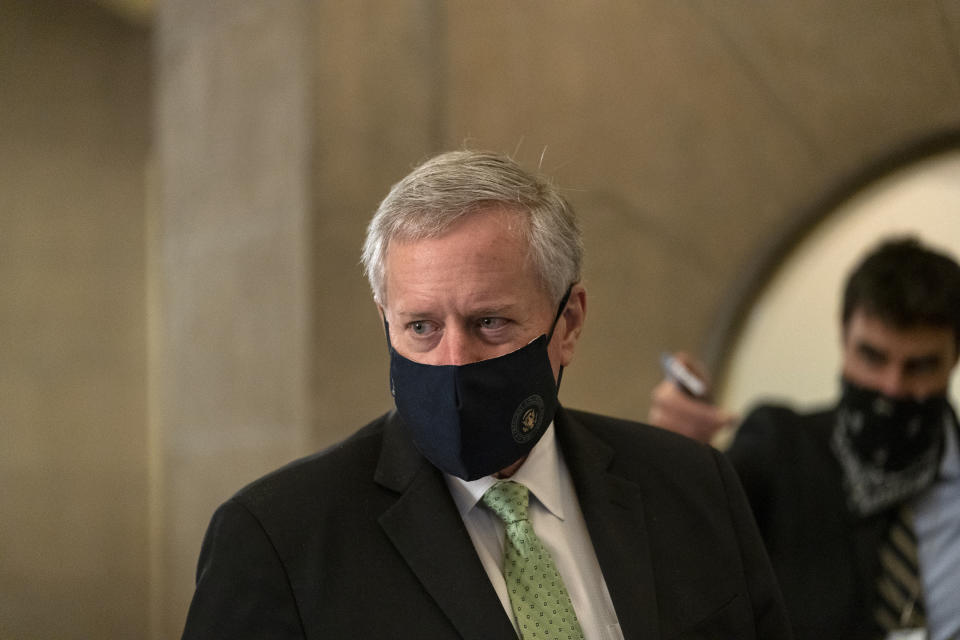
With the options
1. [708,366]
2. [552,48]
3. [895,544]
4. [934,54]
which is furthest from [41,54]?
[895,544]

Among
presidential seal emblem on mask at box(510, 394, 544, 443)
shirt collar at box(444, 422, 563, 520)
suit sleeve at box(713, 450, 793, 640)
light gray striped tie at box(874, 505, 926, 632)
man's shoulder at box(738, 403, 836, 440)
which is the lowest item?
light gray striped tie at box(874, 505, 926, 632)

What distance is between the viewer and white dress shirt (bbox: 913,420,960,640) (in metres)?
2.57

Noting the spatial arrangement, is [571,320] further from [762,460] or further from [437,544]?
[762,460]

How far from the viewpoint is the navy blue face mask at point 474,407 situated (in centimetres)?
150

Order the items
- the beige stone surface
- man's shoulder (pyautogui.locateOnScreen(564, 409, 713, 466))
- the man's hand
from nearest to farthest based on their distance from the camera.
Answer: man's shoulder (pyautogui.locateOnScreen(564, 409, 713, 466)), the man's hand, the beige stone surface

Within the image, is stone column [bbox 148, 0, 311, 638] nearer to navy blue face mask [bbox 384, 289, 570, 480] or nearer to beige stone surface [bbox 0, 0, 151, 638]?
navy blue face mask [bbox 384, 289, 570, 480]

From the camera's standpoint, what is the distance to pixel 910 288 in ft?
8.82

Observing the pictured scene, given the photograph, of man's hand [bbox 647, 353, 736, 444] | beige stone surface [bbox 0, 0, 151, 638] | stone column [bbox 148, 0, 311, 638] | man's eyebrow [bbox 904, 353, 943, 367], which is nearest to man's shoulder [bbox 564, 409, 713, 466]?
man's hand [bbox 647, 353, 736, 444]

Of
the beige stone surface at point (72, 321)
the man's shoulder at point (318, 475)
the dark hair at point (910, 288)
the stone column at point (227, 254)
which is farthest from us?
the beige stone surface at point (72, 321)

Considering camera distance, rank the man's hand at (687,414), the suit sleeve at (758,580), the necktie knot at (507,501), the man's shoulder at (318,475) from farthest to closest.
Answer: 1. the man's hand at (687,414)
2. the suit sleeve at (758,580)
3. the necktie knot at (507,501)
4. the man's shoulder at (318,475)

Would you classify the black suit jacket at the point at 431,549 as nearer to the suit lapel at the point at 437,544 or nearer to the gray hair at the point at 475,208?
the suit lapel at the point at 437,544

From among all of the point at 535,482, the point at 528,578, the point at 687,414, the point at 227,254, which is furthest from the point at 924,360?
the point at 227,254

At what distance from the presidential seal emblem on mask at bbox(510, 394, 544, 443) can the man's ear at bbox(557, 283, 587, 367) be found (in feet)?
0.53

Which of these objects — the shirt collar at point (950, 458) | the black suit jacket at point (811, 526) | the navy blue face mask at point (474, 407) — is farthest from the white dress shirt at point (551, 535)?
the shirt collar at point (950, 458)
